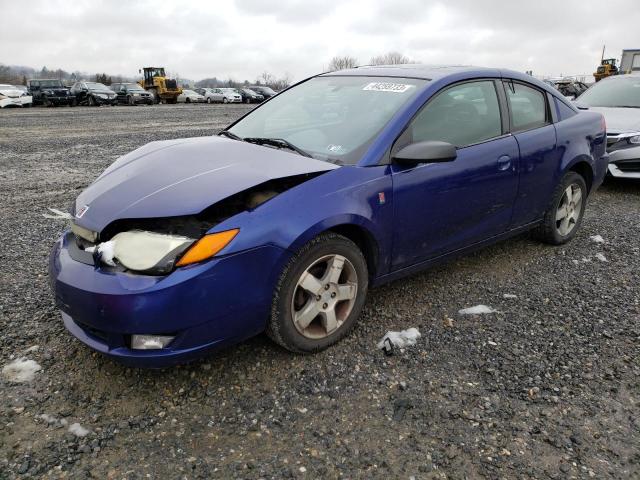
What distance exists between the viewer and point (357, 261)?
283 centimetres

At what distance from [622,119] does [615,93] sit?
1158 mm

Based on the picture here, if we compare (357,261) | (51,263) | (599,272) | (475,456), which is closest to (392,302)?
(357,261)

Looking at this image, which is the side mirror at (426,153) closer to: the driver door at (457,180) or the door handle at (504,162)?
the driver door at (457,180)

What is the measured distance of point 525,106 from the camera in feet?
12.8

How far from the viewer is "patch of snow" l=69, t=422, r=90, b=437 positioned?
2.21 meters

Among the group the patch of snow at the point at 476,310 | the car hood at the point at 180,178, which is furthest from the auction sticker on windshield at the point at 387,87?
the patch of snow at the point at 476,310

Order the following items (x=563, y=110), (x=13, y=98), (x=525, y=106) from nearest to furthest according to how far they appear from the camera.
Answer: (x=525, y=106) < (x=563, y=110) < (x=13, y=98)

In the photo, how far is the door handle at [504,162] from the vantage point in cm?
348

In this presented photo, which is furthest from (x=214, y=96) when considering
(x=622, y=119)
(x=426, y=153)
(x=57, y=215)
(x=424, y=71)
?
(x=426, y=153)

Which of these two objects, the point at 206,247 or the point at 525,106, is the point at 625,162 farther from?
the point at 206,247

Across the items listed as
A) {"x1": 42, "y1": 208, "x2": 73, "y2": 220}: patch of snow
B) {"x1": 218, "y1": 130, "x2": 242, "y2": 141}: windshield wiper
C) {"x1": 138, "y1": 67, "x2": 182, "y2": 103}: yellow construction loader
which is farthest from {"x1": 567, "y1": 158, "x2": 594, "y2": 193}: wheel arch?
{"x1": 138, "y1": 67, "x2": 182, "y2": 103}: yellow construction loader

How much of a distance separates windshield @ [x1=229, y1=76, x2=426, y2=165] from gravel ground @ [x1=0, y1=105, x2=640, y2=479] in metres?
1.11

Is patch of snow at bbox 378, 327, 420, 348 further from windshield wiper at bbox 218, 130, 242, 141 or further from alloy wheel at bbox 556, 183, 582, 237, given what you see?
alloy wheel at bbox 556, 183, 582, 237

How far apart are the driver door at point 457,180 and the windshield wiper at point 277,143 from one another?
0.57 metres
